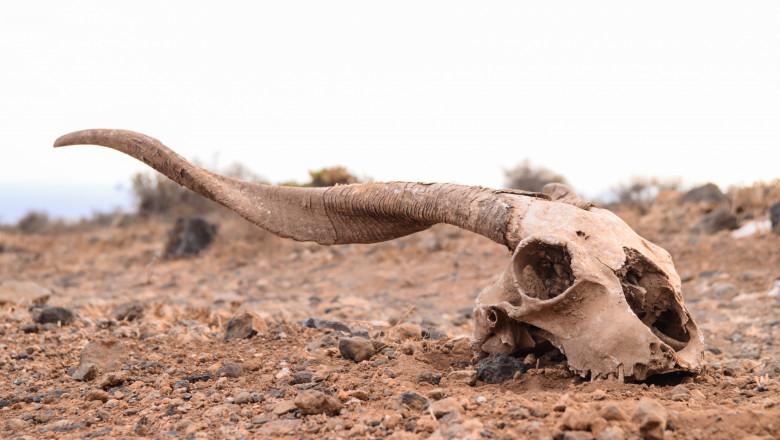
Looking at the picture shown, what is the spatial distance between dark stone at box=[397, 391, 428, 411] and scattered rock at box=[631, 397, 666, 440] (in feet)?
2.93

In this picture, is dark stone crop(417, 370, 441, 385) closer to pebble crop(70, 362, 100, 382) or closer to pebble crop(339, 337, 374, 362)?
pebble crop(339, 337, 374, 362)

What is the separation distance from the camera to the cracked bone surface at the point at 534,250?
9.57ft

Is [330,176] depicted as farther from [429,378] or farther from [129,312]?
[429,378]

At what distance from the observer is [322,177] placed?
1411 cm

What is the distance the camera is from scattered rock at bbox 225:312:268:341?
4492 mm

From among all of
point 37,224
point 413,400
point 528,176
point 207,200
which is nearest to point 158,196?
point 207,200

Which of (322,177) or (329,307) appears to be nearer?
(329,307)

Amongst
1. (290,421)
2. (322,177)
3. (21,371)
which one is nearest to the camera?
(290,421)

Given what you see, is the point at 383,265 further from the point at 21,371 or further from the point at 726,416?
the point at 726,416

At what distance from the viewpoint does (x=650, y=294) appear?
323 cm

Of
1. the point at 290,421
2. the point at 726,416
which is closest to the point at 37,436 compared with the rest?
the point at 290,421

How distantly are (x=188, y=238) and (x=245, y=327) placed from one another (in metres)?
8.63

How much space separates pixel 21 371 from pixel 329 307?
142 inches

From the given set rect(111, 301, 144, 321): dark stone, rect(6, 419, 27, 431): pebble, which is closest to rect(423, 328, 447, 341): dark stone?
rect(6, 419, 27, 431): pebble
